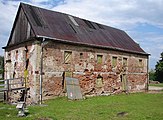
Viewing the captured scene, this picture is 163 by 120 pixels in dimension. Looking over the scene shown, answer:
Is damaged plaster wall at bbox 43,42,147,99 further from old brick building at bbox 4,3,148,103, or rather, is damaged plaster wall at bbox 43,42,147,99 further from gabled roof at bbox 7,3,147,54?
gabled roof at bbox 7,3,147,54

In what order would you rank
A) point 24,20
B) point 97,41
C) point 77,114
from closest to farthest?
point 77,114 < point 24,20 < point 97,41

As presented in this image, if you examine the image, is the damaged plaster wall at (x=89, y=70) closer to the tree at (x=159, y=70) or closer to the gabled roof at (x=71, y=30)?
the gabled roof at (x=71, y=30)

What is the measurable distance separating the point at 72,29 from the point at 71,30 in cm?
29

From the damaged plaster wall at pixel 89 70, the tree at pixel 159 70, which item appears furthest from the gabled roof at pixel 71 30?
the tree at pixel 159 70

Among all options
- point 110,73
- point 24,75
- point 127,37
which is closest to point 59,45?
point 24,75

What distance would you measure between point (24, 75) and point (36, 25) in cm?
395

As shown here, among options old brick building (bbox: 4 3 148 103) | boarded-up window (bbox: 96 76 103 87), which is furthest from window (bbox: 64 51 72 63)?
boarded-up window (bbox: 96 76 103 87)

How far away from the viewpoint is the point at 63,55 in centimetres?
1830

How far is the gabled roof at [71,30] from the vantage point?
18219 mm

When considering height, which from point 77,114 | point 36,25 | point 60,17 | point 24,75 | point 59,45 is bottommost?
point 77,114

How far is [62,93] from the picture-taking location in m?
18.1

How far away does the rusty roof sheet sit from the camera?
18.3 metres

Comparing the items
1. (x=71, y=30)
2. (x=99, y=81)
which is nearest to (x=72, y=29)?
(x=71, y=30)

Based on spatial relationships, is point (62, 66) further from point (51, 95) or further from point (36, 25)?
point (36, 25)
